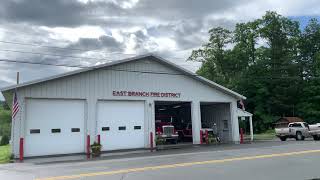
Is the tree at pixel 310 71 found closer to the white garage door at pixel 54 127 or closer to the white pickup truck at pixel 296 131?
the white pickup truck at pixel 296 131

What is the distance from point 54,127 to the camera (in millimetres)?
28234

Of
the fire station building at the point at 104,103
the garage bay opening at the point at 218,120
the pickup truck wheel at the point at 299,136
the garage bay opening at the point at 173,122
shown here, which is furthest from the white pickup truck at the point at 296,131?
the garage bay opening at the point at 173,122

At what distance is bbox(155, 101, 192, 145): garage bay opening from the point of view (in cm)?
3669

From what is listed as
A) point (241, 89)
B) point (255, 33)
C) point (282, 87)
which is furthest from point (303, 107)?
point (255, 33)

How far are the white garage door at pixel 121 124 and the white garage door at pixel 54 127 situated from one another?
5.33 ft

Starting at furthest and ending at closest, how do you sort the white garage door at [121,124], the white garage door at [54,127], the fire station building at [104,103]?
the white garage door at [121,124] → the fire station building at [104,103] → the white garage door at [54,127]

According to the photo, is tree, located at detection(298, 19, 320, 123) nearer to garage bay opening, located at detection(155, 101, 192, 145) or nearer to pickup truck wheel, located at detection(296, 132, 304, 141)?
pickup truck wheel, located at detection(296, 132, 304, 141)

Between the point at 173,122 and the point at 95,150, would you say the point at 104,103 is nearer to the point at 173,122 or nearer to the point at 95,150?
the point at 95,150

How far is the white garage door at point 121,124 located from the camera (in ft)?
100

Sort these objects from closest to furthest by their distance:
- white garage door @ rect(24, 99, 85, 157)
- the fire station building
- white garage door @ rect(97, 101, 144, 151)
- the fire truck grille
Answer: white garage door @ rect(24, 99, 85, 157), the fire station building, white garage door @ rect(97, 101, 144, 151), the fire truck grille

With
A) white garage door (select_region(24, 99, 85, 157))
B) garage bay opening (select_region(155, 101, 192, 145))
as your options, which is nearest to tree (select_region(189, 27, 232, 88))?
garage bay opening (select_region(155, 101, 192, 145))

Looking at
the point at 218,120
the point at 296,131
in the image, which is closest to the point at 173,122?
the point at 218,120

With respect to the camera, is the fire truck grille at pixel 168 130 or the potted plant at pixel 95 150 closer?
the potted plant at pixel 95 150

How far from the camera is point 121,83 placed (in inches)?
1243
